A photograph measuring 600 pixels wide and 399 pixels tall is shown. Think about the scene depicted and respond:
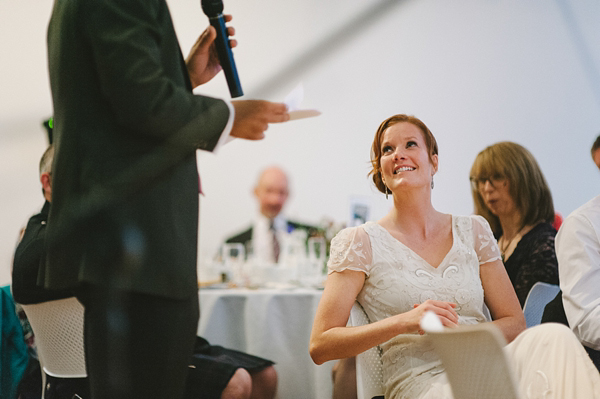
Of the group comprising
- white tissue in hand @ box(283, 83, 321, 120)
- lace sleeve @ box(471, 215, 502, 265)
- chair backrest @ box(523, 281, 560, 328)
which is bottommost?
chair backrest @ box(523, 281, 560, 328)

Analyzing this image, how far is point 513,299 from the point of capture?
4.31 ft

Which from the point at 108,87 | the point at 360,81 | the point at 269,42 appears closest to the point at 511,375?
the point at 108,87

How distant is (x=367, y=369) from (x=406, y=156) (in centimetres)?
53

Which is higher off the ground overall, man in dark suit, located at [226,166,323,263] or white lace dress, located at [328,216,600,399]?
man in dark suit, located at [226,166,323,263]

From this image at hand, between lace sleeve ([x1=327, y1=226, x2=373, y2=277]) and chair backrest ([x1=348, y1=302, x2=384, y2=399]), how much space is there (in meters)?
0.11

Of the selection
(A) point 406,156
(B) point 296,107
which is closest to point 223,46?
(B) point 296,107

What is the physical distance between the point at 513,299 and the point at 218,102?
868 millimetres

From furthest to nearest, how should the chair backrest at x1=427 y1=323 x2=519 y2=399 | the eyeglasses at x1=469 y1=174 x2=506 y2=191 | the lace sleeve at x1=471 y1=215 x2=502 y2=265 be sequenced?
the eyeglasses at x1=469 y1=174 x2=506 y2=191 → the lace sleeve at x1=471 y1=215 x2=502 y2=265 → the chair backrest at x1=427 y1=323 x2=519 y2=399

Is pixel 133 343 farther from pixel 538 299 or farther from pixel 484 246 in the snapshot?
pixel 538 299

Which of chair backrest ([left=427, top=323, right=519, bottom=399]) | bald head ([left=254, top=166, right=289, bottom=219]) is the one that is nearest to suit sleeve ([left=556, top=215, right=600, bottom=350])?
chair backrest ([left=427, top=323, right=519, bottom=399])

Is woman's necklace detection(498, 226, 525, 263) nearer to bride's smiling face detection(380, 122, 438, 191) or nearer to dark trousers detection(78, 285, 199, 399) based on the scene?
bride's smiling face detection(380, 122, 438, 191)

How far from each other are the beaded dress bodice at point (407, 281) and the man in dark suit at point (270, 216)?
9.22ft

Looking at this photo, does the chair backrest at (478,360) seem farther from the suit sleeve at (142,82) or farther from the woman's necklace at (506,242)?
the woman's necklace at (506,242)

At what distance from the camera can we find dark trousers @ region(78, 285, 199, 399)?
2.92ft
